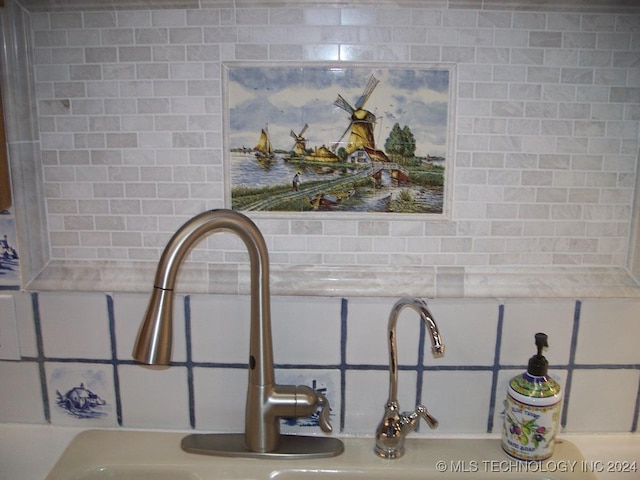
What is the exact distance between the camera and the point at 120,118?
98 centimetres

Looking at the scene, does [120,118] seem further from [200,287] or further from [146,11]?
[200,287]

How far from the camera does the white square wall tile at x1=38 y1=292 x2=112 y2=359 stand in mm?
1007

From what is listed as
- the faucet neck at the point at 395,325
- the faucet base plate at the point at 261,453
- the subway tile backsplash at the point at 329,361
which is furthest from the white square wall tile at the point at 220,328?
the faucet neck at the point at 395,325

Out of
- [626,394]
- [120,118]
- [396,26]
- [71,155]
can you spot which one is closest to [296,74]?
[396,26]

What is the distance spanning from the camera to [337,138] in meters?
0.97

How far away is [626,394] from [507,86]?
63 centimetres

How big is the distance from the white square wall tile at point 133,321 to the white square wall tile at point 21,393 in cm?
18

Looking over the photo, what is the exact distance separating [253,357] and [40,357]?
43 centimetres

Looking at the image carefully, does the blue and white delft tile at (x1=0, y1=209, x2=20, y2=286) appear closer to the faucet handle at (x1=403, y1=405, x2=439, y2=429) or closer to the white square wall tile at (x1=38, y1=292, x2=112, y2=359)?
the white square wall tile at (x1=38, y1=292, x2=112, y2=359)

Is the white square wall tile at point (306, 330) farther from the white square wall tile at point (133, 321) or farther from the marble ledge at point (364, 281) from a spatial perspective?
the white square wall tile at point (133, 321)

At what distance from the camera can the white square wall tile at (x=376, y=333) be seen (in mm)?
991

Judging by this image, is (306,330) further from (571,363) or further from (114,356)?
(571,363)

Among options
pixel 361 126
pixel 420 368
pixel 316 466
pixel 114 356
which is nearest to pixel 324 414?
pixel 316 466

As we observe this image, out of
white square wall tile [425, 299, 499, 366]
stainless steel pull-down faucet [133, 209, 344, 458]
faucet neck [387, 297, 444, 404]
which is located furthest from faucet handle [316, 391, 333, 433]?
A: white square wall tile [425, 299, 499, 366]
